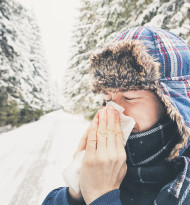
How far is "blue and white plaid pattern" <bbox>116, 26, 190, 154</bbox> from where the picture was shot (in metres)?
1.08

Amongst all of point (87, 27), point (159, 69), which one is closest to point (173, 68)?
point (159, 69)

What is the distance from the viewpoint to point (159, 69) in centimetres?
110

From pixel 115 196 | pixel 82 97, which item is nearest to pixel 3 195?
pixel 115 196

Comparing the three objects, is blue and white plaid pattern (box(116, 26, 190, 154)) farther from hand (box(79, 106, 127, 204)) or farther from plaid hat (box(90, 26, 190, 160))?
hand (box(79, 106, 127, 204))

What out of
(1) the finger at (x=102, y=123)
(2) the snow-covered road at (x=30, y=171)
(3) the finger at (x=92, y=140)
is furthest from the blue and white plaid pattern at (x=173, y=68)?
(2) the snow-covered road at (x=30, y=171)

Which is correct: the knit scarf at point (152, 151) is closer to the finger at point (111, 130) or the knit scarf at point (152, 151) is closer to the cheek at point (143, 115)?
the cheek at point (143, 115)

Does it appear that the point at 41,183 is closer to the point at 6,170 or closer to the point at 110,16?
the point at 6,170

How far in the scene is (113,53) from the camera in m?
1.26

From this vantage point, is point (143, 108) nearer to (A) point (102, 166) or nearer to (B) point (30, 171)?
(A) point (102, 166)

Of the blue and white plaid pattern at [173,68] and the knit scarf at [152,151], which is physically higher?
the blue and white plaid pattern at [173,68]

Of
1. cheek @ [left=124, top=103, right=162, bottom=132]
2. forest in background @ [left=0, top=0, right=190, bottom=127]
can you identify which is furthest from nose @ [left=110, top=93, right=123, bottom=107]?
forest in background @ [left=0, top=0, right=190, bottom=127]

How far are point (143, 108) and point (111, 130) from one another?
1.03ft

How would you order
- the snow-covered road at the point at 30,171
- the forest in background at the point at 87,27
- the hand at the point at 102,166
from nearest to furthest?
1. the hand at the point at 102,166
2. the snow-covered road at the point at 30,171
3. the forest in background at the point at 87,27

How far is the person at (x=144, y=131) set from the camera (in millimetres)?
949
